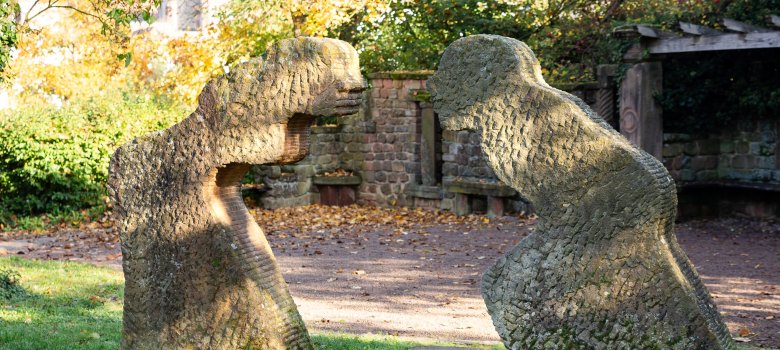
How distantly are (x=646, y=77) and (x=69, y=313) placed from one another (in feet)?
29.8

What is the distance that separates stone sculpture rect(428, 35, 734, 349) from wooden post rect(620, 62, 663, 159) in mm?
9896

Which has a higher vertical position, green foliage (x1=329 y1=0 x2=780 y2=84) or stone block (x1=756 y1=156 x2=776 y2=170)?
green foliage (x1=329 y1=0 x2=780 y2=84)

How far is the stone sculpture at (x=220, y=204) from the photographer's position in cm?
532

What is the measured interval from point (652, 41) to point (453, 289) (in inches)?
231

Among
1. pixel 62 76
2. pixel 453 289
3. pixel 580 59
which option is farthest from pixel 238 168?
pixel 62 76

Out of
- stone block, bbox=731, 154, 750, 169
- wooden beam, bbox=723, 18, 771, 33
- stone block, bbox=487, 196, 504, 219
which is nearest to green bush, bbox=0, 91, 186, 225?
stone block, bbox=487, 196, 504, 219

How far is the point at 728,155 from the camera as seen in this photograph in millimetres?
15602

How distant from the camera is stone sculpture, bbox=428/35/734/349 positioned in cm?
444

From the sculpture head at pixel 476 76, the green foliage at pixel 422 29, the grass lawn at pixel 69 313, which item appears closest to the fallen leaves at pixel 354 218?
the green foliage at pixel 422 29

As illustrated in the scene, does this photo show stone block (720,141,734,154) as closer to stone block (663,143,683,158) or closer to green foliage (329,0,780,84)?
stone block (663,143,683,158)

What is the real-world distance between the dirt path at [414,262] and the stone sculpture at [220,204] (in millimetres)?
2325

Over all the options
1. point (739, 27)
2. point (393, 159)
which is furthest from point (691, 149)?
point (393, 159)

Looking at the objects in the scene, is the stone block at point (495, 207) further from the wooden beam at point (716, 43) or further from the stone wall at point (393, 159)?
the wooden beam at point (716, 43)

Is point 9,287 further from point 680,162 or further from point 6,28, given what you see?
point 680,162
